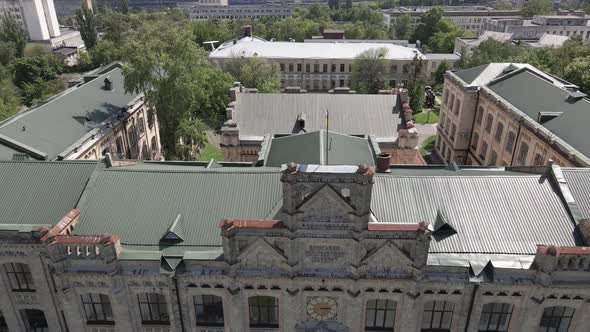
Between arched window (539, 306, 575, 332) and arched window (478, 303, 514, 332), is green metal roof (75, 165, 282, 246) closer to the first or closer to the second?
arched window (478, 303, 514, 332)

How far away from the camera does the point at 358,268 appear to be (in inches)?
1032

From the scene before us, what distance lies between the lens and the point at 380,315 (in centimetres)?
2841

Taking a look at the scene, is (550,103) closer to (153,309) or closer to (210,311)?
(210,311)

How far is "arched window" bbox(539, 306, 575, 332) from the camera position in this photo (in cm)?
2752

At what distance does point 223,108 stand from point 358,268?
188 ft

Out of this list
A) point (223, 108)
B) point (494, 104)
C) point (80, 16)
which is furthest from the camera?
point (80, 16)

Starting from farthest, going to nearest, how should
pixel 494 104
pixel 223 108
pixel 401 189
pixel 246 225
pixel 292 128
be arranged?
pixel 223 108 → pixel 494 104 → pixel 292 128 → pixel 401 189 → pixel 246 225

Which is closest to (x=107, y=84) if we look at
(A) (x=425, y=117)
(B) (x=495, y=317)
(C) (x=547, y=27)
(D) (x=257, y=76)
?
(D) (x=257, y=76)

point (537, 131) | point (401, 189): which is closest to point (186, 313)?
point (401, 189)

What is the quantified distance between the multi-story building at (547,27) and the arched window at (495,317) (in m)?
187

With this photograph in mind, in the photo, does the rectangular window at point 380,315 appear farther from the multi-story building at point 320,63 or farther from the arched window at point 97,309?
the multi-story building at point 320,63

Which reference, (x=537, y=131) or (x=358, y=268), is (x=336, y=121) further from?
(x=358, y=268)

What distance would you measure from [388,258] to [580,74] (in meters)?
73.7

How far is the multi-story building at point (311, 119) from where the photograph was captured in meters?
53.1
